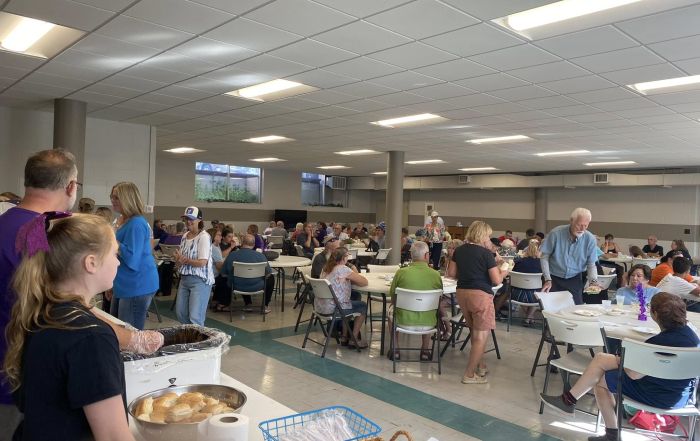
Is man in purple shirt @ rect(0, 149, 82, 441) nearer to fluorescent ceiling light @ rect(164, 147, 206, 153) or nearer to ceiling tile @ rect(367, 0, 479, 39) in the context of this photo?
ceiling tile @ rect(367, 0, 479, 39)

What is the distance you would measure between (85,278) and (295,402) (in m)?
3.12

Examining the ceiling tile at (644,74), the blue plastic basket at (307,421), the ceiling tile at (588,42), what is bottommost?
the blue plastic basket at (307,421)

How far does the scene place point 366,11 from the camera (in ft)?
12.3

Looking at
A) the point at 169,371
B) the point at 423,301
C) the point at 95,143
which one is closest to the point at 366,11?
the point at 423,301

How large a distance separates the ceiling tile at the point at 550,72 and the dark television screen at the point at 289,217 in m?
13.5

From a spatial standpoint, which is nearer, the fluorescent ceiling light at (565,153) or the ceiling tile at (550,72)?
the ceiling tile at (550,72)

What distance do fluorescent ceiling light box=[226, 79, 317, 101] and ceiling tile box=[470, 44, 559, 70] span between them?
7.37 feet

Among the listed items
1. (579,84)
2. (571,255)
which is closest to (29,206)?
(571,255)

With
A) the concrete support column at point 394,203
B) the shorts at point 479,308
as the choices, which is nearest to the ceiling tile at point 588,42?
the shorts at point 479,308

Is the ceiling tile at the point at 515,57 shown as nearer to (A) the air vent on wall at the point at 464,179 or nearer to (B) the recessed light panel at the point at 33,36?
(B) the recessed light panel at the point at 33,36

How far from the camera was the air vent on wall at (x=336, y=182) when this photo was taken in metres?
20.2

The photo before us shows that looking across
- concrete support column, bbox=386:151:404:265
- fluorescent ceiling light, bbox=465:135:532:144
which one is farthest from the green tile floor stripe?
concrete support column, bbox=386:151:404:265

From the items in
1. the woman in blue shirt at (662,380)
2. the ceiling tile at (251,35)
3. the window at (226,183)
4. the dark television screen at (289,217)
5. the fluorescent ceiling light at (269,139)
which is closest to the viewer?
the woman in blue shirt at (662,380)

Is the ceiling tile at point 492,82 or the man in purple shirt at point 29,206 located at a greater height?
the ceiling tile at point 492,82
